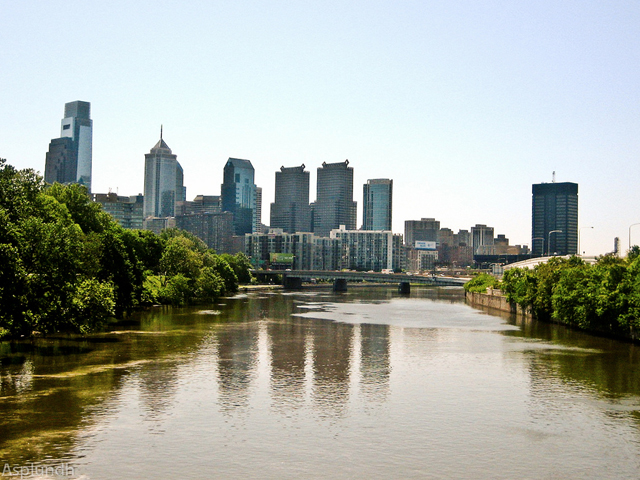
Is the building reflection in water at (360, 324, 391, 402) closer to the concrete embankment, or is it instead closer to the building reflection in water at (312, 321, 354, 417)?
the building reflection in water at (312, 321, 354, 417)

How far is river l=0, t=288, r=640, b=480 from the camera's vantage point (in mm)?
38656

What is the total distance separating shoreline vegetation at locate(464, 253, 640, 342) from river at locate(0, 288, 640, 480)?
4.95m

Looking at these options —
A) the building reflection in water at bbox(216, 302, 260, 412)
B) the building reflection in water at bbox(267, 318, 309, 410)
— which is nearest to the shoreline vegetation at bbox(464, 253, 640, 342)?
the building reflection in water at bbox(267, 318, 309, 410)

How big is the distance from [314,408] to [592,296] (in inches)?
2379

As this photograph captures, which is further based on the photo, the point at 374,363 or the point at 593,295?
the point at 593,295

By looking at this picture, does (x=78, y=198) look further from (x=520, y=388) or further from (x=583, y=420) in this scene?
(x=583, y=420)

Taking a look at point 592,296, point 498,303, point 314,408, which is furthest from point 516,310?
point 314,408

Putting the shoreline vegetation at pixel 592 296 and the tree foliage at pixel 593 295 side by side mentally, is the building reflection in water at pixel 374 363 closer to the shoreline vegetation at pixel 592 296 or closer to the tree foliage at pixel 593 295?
the tree foliage at pixel 593 295

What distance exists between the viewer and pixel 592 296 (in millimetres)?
97000

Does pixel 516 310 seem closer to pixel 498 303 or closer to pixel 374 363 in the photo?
pixel 498 303

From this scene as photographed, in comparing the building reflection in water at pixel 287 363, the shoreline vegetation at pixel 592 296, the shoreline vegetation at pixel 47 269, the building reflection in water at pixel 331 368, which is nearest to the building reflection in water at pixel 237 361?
the building reflection in water at pixel 287 363

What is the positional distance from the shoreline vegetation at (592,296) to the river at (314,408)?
495 centimetres

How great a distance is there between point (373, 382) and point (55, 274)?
37.9 meters

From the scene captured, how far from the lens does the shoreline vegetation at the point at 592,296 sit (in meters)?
89.5
